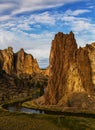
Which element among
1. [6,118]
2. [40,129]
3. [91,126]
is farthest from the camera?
[91,126]

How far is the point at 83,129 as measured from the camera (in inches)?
4318

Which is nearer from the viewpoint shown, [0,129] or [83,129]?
[0,129]

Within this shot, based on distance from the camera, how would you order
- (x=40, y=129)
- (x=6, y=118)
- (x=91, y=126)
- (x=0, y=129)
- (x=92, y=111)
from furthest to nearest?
(x=92, y=111) → (x=91, y=126) → (x=6, y=118) → (x=40, y=129) → (x=0, y=129)

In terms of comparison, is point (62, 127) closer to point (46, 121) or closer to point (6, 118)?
point (46, 121)

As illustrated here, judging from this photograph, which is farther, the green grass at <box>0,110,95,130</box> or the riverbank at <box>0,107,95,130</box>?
the riverbank at <box>0,107,95,130</box>

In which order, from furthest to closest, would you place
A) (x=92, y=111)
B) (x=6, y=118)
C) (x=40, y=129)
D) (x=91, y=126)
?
1. (x=92, y=111)
2. (x=91, y=126)
3. (x=6, y=118)
4. (x=40, y=129)

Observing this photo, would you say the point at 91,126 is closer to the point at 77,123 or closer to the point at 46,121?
the point at 77,123

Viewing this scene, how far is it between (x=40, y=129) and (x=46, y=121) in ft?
39.6

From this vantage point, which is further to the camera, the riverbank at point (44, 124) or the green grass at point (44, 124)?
the riverbank at point (44, 124)

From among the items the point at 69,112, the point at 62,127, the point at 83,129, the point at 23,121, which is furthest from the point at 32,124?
the point at 69,112

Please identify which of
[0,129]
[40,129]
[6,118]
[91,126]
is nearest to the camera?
[0,129]

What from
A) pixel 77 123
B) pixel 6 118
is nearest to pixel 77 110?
pixel 77 123

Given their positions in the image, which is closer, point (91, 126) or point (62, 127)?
point (62, 127)

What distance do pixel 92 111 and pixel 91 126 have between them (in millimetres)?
77731
